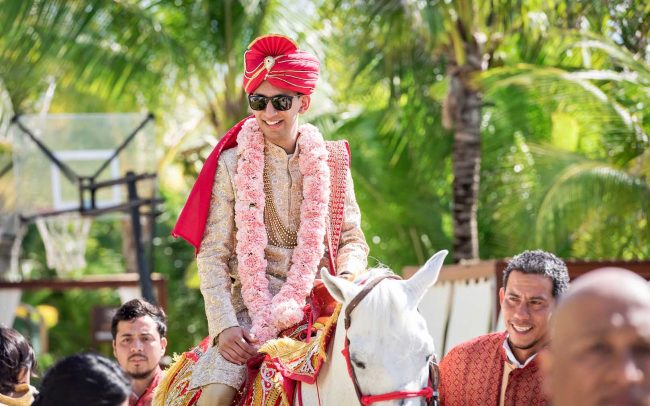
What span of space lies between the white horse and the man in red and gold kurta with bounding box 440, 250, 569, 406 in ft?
2.47

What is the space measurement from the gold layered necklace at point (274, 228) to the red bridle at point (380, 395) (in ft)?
3.58

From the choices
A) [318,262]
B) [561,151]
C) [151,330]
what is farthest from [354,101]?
[318,262]

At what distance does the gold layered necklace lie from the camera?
214 inches

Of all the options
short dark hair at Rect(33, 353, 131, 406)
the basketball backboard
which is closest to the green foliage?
the basketball backboard

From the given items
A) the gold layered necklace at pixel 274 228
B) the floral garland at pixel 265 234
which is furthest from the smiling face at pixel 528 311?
the gold layered necklace at pixel 274 228

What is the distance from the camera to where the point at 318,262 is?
527 centimetres

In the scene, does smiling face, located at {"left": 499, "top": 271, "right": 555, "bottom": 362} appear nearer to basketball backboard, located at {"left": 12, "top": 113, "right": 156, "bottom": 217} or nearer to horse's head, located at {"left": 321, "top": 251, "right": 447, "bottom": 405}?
horse's head, located at {"left": 321, "top": 251, "right": 447, "bottom": 405}

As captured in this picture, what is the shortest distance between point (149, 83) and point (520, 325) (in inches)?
497

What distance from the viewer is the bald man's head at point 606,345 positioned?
1.82 metres

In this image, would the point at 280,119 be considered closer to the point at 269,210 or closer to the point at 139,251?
the point at 269,210

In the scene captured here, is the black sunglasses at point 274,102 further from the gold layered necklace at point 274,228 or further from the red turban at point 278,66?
the gold layered necklace at point 274,228

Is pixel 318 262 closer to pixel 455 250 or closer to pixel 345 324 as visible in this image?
pixel 345 324

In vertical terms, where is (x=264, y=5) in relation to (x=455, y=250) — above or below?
above

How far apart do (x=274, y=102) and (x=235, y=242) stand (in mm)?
702
